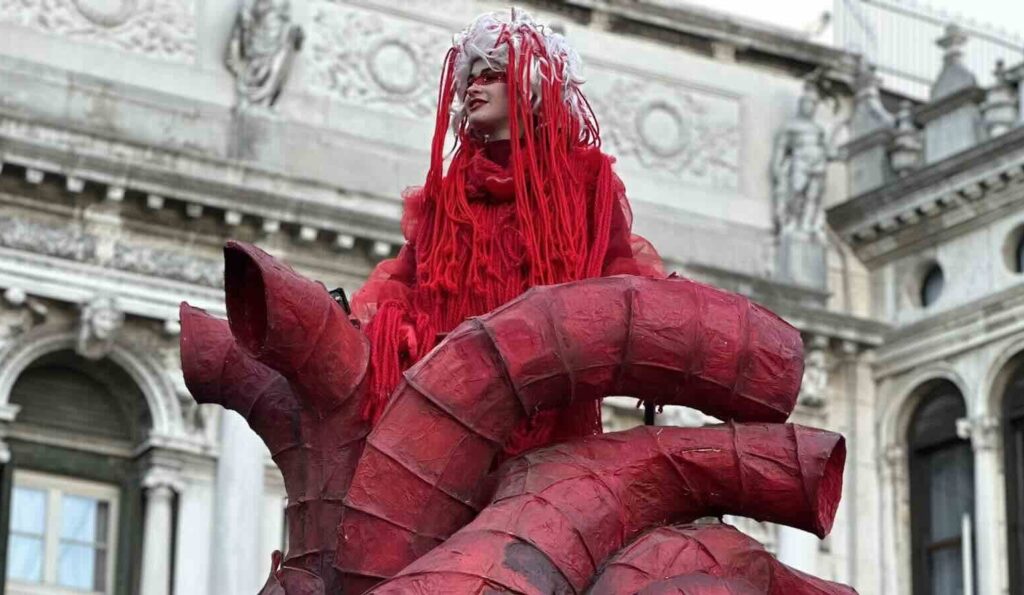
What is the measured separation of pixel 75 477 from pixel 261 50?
130 inches

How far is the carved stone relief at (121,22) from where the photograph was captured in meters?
20.5

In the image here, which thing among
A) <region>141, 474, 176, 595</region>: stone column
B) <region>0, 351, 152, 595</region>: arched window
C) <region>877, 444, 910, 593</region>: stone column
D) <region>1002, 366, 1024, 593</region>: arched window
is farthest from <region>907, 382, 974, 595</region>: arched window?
<region>0, 351, 152, 595</region>: arched window

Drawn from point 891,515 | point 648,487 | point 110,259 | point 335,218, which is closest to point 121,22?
point 110,259

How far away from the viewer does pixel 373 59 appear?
21.9m

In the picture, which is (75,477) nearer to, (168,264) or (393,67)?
(168,264)

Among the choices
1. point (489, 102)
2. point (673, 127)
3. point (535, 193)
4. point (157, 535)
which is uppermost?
point (673, 127)

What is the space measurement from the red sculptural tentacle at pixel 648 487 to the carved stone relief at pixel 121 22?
1569 centimetres

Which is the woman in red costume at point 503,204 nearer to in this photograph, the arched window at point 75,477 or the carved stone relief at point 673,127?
the arched window at point 75,477

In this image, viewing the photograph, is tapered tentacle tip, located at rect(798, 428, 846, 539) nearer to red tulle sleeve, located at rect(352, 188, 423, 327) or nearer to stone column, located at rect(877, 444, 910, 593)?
red tulle sleeve, located at rect(352, 188, 423, 327)

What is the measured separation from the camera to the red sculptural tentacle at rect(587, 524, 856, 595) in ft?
16.7

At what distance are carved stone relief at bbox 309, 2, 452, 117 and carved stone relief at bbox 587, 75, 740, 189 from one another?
1498 mm

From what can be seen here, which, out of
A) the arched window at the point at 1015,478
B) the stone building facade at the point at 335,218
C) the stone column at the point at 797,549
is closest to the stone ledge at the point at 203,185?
the stone building facade at the point at 335,218

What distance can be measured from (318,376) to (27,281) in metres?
14.9

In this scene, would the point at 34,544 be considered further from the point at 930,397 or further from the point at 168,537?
the point at 930,397
